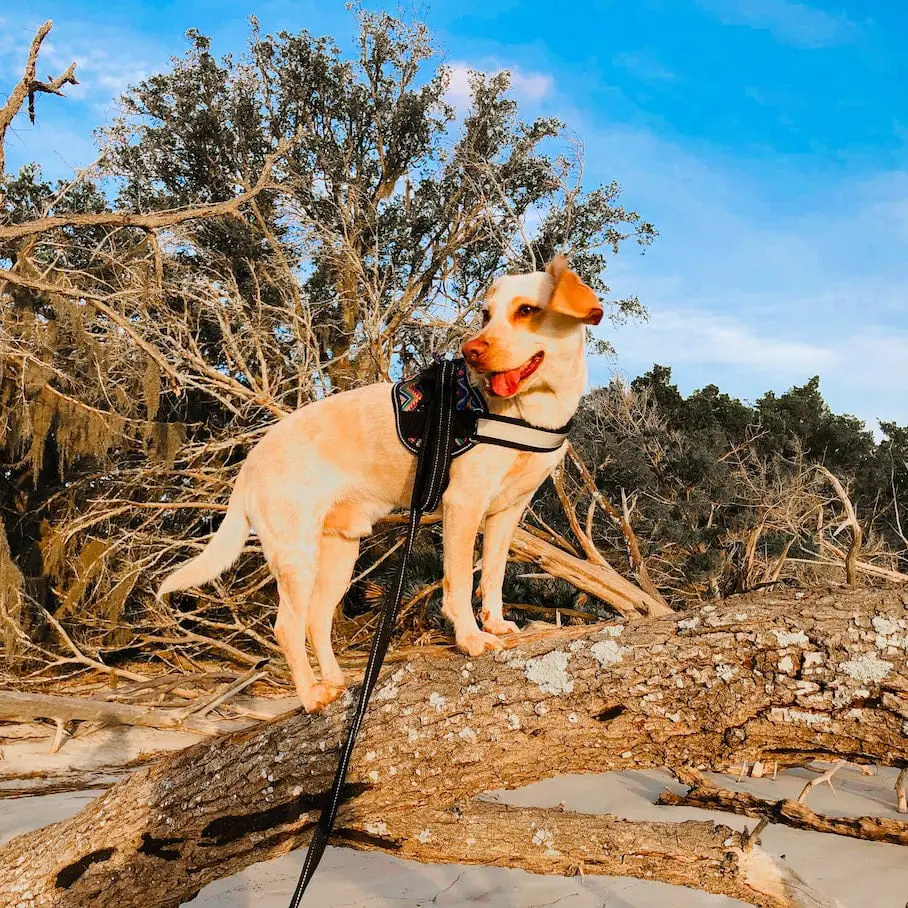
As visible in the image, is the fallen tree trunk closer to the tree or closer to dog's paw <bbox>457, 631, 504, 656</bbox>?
dog's paw <bbox>457, 631, 504, 656</bbox>

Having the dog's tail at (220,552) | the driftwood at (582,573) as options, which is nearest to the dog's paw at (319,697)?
the dog's tail at (220,552)

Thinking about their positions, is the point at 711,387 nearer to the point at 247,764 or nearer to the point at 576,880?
the point at 576,880

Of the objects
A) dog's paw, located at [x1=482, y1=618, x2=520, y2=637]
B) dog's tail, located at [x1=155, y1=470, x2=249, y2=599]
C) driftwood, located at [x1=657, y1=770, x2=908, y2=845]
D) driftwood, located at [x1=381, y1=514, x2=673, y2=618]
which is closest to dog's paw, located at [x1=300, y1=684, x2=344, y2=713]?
dog's paw, located at [x1=482, y1=618, x2=520, y2=637]

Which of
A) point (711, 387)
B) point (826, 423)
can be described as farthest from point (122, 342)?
point (826, 423)

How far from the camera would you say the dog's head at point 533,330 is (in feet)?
8.05

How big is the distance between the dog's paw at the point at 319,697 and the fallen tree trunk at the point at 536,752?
5 cm

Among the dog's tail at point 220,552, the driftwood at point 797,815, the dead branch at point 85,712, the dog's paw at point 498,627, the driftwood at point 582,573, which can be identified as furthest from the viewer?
the dead branch at point 85,712

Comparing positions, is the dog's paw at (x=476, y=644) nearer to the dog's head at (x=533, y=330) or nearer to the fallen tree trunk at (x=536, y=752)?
the fallen tree trunk at (x=536, y=752)

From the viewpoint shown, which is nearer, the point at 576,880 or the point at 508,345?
the point at 508,345

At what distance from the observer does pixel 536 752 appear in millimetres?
2250

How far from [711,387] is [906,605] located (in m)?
15.4

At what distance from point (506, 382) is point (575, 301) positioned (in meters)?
0.35

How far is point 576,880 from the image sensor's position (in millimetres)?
5492

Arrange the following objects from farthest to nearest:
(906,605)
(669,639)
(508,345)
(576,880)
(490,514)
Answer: (576,880)
(490,514)
(508,345)
(669,639)
(906,605)
